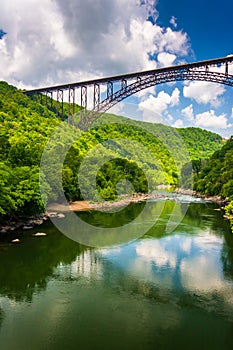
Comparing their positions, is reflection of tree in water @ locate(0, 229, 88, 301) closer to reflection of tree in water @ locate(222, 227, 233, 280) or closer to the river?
the river

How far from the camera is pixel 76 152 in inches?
1122

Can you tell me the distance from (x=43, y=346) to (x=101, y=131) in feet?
139

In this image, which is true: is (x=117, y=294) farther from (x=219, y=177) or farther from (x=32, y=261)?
(x=219, y=177)

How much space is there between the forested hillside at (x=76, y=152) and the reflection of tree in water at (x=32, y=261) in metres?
2.04

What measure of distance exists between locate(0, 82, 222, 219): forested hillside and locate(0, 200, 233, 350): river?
2427 mm

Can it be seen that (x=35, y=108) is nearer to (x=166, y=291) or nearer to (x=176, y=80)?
(x=176, y=80)

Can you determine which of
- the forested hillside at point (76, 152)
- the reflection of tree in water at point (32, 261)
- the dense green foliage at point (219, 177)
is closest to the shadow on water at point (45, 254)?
the reflection of tree in water at point (32, 261)

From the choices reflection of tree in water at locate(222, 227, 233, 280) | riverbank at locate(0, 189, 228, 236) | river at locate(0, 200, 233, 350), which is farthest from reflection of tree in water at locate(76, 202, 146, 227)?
reflection of tree in water at locate(222, 227, 233, 280)

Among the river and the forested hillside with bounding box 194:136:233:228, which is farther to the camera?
the forested hillside with bounding box 194:136:233:228

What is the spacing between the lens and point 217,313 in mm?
8438

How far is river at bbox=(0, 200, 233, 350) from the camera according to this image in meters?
7.32

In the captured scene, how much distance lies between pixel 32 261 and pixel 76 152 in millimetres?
16917

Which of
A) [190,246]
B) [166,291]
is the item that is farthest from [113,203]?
[166,291]

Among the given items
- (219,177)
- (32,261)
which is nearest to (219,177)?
(219,177)
